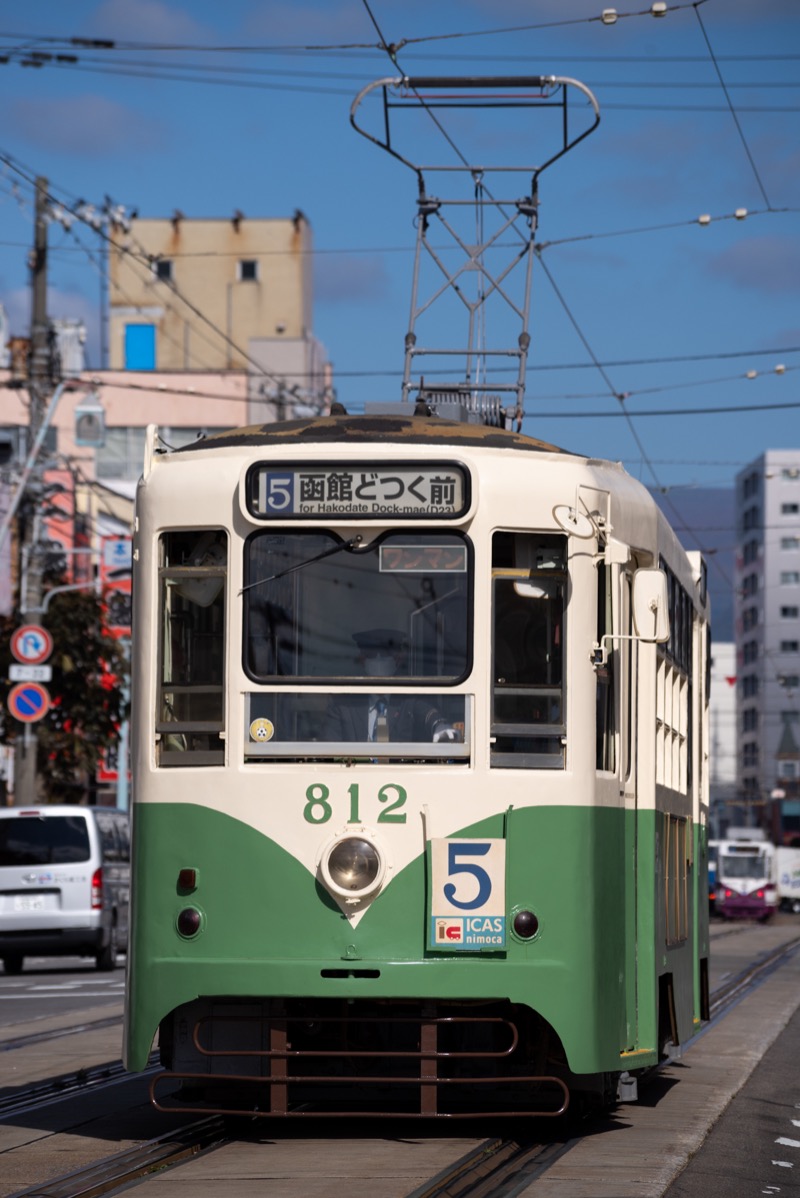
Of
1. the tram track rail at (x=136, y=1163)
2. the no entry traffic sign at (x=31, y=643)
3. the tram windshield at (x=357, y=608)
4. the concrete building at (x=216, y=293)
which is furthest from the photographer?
the concrete building at (x=216, y=293)

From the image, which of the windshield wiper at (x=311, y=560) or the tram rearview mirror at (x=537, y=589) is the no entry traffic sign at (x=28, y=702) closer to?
the windshield wiper at (x=311, y=560)

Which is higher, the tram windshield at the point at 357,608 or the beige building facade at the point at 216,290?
the beige building facade at the point at 216,290

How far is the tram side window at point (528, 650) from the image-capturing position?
9.73m

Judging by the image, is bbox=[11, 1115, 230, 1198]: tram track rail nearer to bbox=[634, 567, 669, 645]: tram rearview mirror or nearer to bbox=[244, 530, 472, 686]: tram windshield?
bbox=[244, 530, 472, 686]: tram windshield

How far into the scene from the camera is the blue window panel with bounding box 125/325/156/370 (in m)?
79.4

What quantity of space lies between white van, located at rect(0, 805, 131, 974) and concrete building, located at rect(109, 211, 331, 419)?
53619 millimetres

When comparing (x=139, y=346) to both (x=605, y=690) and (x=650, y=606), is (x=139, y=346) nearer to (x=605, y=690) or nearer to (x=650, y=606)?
(x=605, y=690)

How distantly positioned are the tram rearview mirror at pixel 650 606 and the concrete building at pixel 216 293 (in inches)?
2768

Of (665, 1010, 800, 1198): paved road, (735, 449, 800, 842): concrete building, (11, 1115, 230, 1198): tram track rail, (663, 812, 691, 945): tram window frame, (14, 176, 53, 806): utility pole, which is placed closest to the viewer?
(11, 1115, 230, 1198): tram track rail

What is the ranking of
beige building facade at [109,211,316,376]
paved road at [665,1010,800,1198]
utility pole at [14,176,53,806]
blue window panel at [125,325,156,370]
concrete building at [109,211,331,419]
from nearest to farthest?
1. paved road at [665,1010,800,1198]
2. utility pole at [14,176,53,806]
3. blue window panel at [125,325,156,370]
4. concrete building at [109,211,331,419]
5. beige building facade at [109,211,316,376]

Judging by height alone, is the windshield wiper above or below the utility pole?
below

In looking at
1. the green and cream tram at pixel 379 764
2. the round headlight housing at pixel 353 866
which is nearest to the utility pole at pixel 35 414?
the green and cream tram at pixel 379 764

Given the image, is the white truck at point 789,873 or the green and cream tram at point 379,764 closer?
the green and cream tram at point 379,764

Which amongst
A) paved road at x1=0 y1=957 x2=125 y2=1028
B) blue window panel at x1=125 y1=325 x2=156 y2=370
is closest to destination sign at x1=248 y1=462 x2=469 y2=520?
paved road at x1=0 y1=957 x2=125 y2=1028
